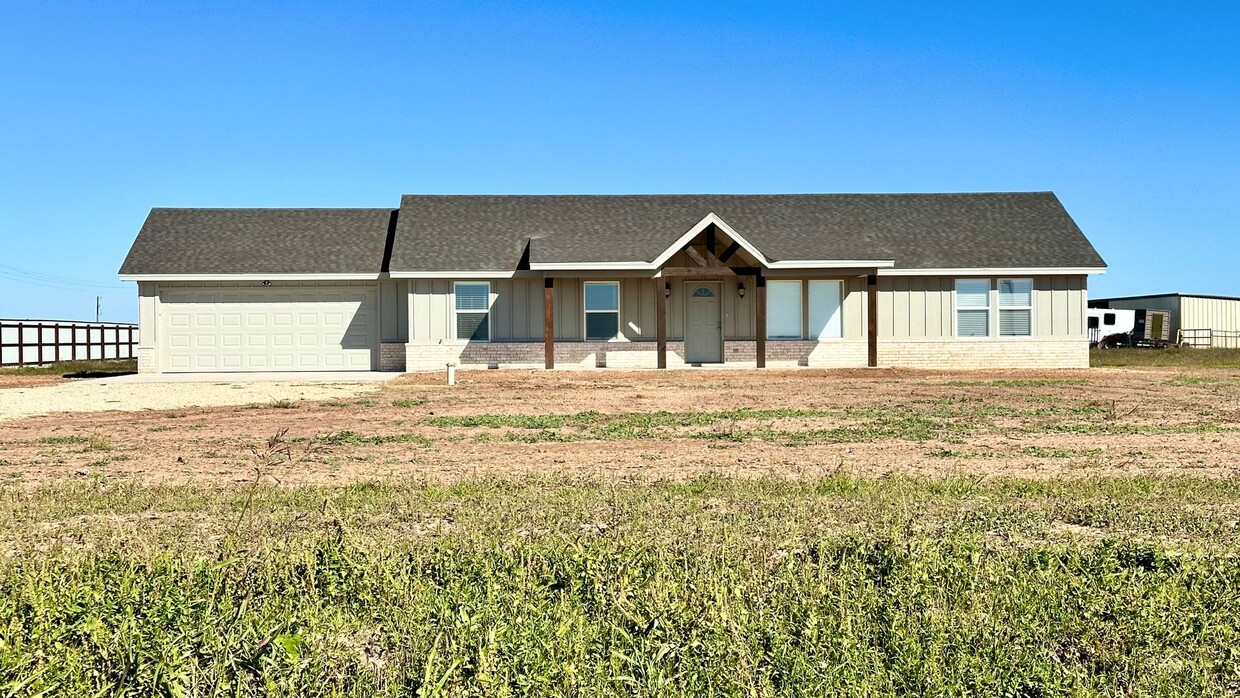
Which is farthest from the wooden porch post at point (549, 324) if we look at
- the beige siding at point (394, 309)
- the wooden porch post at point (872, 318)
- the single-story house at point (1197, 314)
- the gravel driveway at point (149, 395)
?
the single-story house at point (1197, 314)

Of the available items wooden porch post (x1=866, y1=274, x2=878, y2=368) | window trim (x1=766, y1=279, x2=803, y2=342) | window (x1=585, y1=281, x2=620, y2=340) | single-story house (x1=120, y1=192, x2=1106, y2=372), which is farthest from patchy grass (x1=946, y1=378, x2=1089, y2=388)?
window (x1=585, y1=281, x2=620, y2=340)

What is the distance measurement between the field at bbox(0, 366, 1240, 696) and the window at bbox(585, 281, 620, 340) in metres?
16.1

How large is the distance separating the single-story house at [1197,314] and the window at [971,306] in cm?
2738

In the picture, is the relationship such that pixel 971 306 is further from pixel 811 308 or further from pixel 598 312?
pixel 598 312

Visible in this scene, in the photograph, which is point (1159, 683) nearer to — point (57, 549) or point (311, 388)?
point (57, 549)

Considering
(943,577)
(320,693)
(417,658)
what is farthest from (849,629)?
(320,693)

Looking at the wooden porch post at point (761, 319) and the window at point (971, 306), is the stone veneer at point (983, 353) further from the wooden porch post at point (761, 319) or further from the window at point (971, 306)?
the wooden porch post at point (761, 319)

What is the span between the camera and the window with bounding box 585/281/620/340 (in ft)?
88.4

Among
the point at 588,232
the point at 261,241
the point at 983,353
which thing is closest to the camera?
the point at 983,353

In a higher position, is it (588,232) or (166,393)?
(588,232)

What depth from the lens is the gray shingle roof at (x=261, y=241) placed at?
27422mm

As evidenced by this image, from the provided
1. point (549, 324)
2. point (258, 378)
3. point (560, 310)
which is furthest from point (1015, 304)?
point (258, 378)

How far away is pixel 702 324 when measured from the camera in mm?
27578

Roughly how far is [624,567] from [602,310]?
2182 cm
